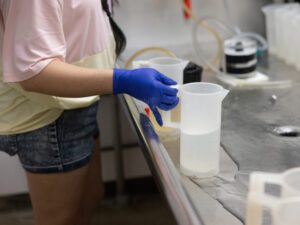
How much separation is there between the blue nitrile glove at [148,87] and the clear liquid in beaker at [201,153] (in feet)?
0.29

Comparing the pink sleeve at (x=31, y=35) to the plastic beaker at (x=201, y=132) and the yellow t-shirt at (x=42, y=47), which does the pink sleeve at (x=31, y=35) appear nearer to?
the yellow t-shirt at (x=42, y=47)

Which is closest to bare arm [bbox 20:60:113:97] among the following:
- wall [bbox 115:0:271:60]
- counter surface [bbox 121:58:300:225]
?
counter surface [bbox 121:58:300:225]

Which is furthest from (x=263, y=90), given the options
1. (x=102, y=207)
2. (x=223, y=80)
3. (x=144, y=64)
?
(x=102, y=207)

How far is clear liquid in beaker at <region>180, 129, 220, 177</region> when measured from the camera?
936 mm

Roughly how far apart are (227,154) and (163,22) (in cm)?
107

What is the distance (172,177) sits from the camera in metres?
0.90

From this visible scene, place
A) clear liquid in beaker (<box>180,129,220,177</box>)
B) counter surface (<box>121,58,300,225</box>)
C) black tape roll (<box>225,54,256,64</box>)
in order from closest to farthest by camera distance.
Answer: counter surface (<box>121,58,300,225</box>) < clear liquid in beaker (<box>180,129,220,177</box>) < black tape roll (<box>225,54,256,64</box>)

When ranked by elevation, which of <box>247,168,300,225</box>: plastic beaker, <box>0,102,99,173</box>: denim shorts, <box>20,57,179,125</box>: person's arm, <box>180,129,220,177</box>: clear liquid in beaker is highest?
<box>20,57,179,125</box>: person's arm

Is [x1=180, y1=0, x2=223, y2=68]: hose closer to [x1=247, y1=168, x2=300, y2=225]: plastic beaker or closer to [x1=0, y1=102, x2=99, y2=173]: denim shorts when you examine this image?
[x1=0, y1=102, x2=99, y2=173]: denim shorts

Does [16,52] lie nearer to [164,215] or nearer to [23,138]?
[23,138]

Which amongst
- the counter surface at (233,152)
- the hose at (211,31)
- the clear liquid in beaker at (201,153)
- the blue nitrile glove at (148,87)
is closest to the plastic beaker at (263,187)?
the counter surface at (233,152)

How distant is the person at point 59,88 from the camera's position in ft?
3.18

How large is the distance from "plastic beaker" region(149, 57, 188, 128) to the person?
3.8 inches

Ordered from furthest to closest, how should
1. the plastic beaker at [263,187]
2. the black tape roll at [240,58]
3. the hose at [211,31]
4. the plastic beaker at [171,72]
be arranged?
the hose at [211,31], the black tape roll at [240,58], the plastic beaker at [171,72], the plastic beaker at [263,187]
